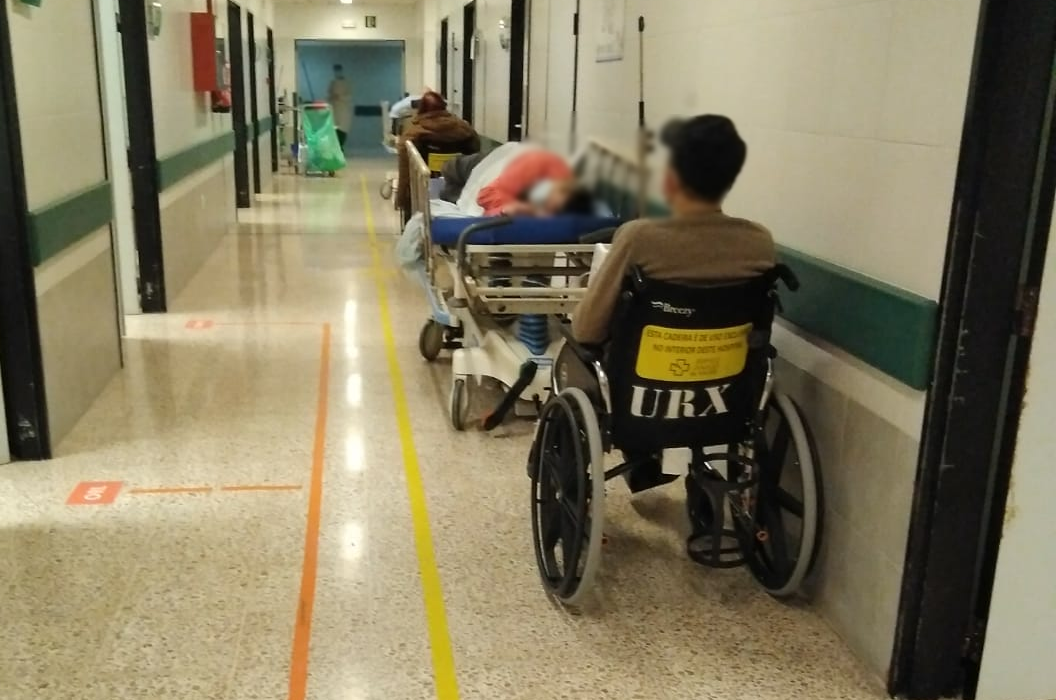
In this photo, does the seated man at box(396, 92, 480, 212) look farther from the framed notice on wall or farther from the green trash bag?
the green trash bag

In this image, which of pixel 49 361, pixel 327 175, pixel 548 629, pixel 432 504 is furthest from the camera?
pixel 327 175

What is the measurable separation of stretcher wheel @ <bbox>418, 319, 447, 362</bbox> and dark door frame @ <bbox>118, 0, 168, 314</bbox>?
1.90m

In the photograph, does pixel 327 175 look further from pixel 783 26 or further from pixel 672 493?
pixel 783 26

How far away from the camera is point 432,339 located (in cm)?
457

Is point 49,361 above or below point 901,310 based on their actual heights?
below

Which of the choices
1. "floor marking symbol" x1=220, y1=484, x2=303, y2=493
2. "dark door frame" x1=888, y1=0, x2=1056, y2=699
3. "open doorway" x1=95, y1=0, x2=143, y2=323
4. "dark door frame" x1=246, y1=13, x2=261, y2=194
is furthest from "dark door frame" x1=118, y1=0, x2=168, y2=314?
"dark door frame" x1=246, y1=13, x2=261, y2=194

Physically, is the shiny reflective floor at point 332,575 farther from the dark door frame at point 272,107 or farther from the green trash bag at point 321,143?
the dark door frame at point 272,107

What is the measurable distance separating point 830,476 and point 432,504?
1.30 meters

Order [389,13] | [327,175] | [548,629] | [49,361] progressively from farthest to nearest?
[389,13], [327,175], [49,361], [548,629]

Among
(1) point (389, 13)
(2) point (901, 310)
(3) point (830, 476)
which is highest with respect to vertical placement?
(1) point (389, 13)

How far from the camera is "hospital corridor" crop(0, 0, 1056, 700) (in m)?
1.73

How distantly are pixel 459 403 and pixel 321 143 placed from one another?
35.3 feet

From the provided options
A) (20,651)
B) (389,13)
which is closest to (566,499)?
(20,651)

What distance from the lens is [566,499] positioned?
7.86 ft
